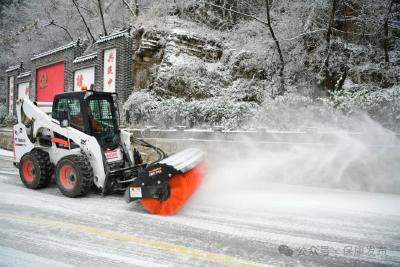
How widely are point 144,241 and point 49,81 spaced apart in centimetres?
1973

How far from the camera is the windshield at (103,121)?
6.11 metres

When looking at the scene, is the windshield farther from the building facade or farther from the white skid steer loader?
the building facade

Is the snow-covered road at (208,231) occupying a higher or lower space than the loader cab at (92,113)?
lower

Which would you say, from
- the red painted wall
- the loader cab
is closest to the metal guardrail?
the loader cab

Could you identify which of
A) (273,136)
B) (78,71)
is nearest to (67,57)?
(78,71)

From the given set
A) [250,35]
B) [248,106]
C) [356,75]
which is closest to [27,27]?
[250,35]

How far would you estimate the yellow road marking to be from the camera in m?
3.22

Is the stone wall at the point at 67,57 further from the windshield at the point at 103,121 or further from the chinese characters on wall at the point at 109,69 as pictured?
the windshield at the point at 103,121

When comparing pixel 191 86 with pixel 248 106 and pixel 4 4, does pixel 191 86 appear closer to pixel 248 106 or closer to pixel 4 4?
pixel 248 106

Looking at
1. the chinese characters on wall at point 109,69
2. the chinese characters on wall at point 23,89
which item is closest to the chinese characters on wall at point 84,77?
the chinese characters on wall at point 109,69

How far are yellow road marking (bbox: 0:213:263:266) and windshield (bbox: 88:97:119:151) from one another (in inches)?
79.8

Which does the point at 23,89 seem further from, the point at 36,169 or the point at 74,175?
the point at 74,175

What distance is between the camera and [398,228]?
13.9 ft

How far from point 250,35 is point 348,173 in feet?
29.2
